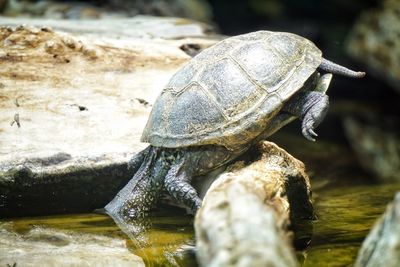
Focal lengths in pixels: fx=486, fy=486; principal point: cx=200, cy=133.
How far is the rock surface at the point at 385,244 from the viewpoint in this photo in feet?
6.32

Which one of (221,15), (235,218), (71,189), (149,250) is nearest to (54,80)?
(71,189)

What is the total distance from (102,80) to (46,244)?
2441 millimetres

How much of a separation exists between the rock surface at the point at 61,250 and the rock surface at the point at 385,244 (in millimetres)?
1355

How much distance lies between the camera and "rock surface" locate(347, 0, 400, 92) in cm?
809

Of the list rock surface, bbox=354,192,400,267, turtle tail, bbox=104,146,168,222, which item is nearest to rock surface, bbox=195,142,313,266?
rock surface, bbox=354,192,400,267

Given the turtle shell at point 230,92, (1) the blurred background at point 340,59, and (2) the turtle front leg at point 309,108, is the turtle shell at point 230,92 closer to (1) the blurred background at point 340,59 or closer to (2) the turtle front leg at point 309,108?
(2) the turtle front leg at point 309,108

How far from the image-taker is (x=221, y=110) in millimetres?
3598

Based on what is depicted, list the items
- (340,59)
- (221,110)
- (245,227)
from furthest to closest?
(340,59) < (221,110) < (245,227)

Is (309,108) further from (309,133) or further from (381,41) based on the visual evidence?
(381,41)

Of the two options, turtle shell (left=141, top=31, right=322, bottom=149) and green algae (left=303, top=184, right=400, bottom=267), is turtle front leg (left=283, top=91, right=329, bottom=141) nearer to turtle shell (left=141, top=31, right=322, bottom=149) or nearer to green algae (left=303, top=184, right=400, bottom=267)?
turtle shell (left=141, top=31, right=322, bottom=149)

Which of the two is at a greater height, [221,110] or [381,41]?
[221,110]

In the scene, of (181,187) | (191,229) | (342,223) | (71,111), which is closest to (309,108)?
(342,223)

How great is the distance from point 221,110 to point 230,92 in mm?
165

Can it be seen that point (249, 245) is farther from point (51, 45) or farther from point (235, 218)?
point (51, 45)
